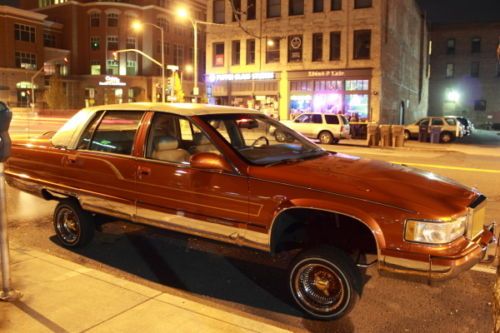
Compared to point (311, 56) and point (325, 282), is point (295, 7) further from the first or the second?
point (325, 282)

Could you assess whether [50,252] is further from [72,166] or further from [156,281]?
[156,281]

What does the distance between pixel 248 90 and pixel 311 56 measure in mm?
5945

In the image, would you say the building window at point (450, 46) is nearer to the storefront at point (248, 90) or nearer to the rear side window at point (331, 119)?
the storefront at point (248, 90)

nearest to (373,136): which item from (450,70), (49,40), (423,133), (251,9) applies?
(423,133)

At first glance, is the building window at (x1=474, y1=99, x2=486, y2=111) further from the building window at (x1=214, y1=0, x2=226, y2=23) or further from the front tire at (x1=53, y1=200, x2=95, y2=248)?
the front tire at (x1=53, y1=200, x2=95, y2=248)

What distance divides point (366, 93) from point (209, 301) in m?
32.5

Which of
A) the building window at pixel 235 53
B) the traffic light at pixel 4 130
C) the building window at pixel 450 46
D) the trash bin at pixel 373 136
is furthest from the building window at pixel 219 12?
the traffic light at pixel 4 130

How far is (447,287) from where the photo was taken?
511 centimetres

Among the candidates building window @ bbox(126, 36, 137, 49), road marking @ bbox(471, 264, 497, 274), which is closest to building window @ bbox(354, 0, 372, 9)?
road marking @ bbox(471, 264, 497, 274)

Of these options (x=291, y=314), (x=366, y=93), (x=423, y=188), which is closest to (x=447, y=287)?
(x=423, y=188)

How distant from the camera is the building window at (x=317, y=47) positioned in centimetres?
3725

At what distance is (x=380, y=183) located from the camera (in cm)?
431

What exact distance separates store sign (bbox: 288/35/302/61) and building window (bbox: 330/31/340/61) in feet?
8.15

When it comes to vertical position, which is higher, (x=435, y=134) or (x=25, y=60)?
(x=25, y=60)
